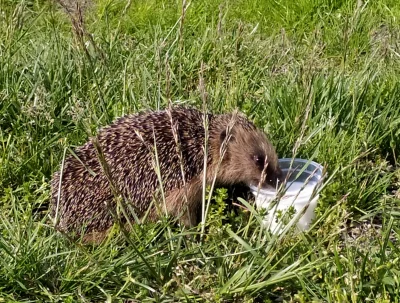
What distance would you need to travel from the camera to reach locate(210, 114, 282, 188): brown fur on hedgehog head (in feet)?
13.8

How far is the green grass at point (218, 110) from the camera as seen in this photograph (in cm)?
316

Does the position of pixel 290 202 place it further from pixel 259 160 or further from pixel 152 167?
pixel 152 167

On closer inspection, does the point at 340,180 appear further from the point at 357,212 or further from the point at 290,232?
the point at 290,232

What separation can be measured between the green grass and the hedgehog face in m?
0.26

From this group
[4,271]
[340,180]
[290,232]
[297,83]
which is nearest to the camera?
[4,271]

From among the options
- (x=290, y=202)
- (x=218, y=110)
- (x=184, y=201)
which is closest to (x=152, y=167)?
(x=184, y=201)

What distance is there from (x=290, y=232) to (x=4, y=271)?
1330mm

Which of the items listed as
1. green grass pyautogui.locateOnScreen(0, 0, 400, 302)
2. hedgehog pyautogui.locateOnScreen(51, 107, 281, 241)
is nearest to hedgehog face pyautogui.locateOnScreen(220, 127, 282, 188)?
hedgehog pyautogui.locateOnScreen(51, 107, 281, 241)

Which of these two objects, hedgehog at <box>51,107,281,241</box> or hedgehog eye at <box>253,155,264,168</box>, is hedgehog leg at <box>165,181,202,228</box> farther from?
hedgehog eye at <box>253,155,264,168</box>

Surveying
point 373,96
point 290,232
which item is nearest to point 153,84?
point 373,96

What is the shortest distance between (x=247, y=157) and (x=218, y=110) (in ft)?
2.18

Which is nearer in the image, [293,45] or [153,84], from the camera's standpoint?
[153,84]

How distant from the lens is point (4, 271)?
3.10 m

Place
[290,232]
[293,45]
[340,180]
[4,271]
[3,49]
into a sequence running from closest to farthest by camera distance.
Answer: [4,271], [290,232], [340,180], [3,49], [293,45]
